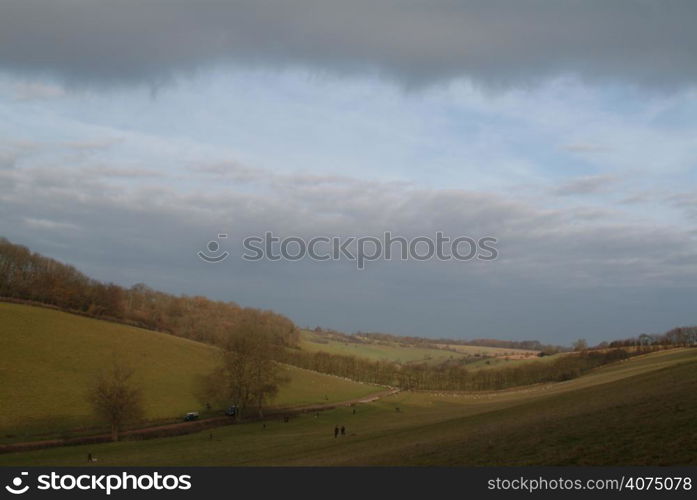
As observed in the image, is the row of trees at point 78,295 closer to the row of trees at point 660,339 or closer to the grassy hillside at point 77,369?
the grassy hillside at point 77,369

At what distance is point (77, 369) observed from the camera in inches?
3305

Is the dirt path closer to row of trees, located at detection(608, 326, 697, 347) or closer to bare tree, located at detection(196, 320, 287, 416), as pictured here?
bare tree, located at detection(196, 320, 287, 416)

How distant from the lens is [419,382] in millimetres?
161750

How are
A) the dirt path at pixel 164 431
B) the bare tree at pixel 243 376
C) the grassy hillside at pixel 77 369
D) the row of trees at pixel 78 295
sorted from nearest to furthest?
the dirt path at pixel 164 431, the grassy hillside at pixel 77 369, the bare tree at pixel 243 376, the row of trees at pixel 78 295

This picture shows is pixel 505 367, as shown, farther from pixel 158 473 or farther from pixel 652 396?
pixel 158 473

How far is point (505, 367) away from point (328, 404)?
9413 centimetres

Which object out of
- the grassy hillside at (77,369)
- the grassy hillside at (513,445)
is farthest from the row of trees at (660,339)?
the grassy hillside at (513,445)

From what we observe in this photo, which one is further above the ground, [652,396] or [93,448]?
[652,396]

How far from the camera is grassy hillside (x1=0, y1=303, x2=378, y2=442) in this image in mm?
66062

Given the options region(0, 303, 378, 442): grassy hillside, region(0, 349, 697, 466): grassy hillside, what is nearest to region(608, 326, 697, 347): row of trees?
region(0, 303, 378, 442): grassy hillside

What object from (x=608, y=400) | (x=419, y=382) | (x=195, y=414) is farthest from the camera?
(x=419, y=382)

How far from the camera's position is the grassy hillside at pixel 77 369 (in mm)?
66062

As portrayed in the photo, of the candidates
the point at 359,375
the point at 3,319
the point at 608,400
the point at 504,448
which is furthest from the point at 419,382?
the point at 504,448

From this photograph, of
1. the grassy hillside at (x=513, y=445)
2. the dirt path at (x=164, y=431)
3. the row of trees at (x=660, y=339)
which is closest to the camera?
the grassy hillside at (x=513, y=445)
